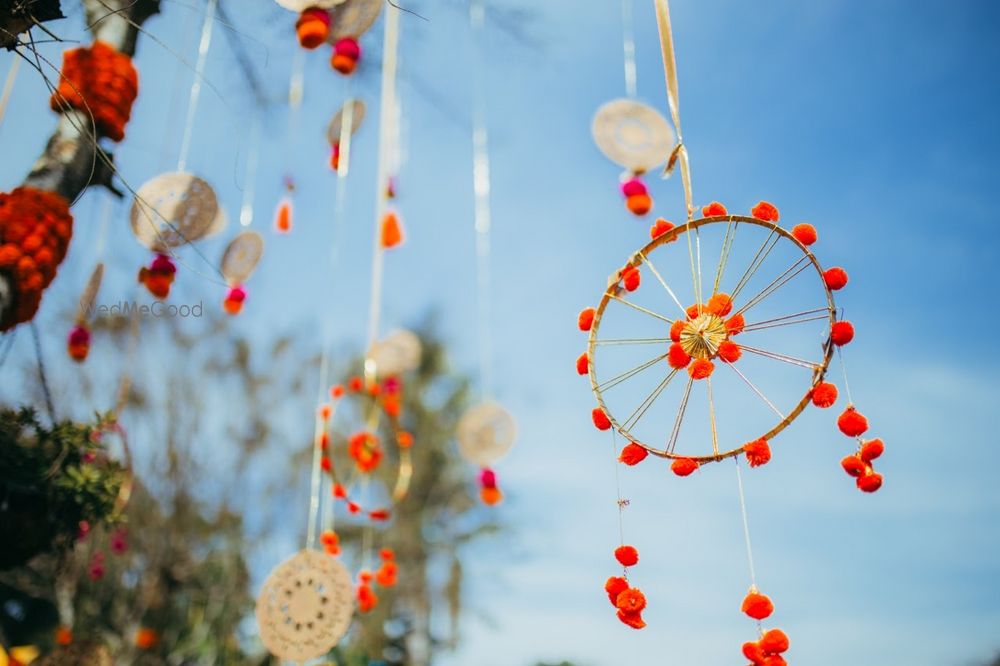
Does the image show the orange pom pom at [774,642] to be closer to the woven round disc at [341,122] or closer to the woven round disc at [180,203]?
the woven round disc at [180,203]

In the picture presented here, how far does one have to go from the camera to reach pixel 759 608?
286 cm

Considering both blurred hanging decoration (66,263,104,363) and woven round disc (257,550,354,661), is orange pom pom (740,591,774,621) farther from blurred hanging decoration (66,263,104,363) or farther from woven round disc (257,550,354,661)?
blurred hanging decoration (66,263,104,363)

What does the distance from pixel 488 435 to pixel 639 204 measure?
332 cm

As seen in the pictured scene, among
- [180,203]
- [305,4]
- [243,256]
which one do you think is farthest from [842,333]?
[243,256]

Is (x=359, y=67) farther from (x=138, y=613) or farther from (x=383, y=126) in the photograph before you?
(x=138, y=613)

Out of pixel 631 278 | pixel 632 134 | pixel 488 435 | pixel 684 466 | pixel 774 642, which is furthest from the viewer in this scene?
pixel 488 435

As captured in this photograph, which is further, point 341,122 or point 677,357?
point 341,122

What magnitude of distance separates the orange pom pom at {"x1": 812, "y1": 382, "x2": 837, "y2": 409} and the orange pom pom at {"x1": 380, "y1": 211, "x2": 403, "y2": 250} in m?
3.75

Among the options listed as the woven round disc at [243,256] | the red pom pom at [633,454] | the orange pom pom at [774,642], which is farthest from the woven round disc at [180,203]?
the orange pom pom at [774,642]

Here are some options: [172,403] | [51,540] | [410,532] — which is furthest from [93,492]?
[410,532]

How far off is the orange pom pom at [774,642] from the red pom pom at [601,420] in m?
0.99

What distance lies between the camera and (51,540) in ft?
13.4

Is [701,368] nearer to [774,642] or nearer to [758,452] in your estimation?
[758,452]

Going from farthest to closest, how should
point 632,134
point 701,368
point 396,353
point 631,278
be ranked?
point 396,353 → point 632,134 → point 631,278 → point 701,368
